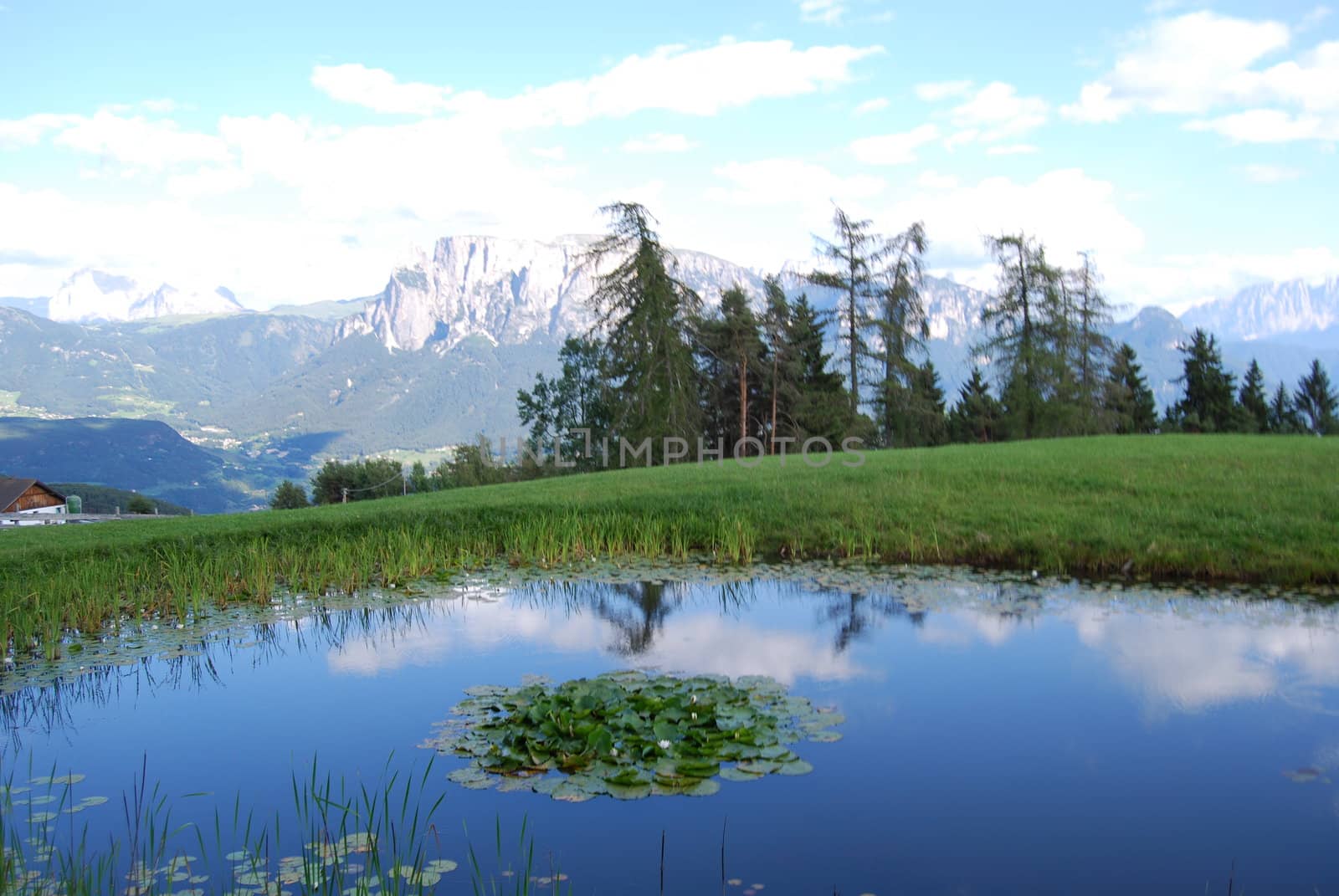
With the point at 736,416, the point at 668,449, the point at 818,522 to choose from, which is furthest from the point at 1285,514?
the point at 736,416

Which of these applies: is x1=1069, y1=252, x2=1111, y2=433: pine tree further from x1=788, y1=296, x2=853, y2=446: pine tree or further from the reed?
the reed

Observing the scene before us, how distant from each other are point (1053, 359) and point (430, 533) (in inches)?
1132

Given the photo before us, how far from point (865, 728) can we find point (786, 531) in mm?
7181

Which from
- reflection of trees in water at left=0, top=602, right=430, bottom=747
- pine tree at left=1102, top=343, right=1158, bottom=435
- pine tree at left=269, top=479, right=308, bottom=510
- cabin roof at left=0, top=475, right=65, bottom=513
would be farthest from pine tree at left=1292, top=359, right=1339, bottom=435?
cabin roof at left=0, top=475, right=65, bottom=513

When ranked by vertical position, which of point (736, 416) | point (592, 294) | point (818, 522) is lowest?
point (818, 522)

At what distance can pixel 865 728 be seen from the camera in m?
5.91

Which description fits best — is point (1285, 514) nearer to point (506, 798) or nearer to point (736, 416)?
point (506, 798)

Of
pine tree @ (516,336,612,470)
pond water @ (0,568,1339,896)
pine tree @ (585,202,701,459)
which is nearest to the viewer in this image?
pond water @ (0,568,1339,896)

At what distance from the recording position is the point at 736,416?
41406 millimetres

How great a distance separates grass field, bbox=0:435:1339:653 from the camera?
405 inches

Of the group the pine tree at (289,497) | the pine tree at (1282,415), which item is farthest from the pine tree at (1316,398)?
the pine tree at (289,497)

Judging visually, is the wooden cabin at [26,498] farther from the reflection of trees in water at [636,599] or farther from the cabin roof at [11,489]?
the reflection of trees in water at [636,599]

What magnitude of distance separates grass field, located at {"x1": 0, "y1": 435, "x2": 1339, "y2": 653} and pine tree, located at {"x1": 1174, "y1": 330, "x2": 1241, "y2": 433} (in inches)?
1590

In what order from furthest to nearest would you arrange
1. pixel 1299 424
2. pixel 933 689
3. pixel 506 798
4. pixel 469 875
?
pixel 1299 424 → pixel 933 689 → pixel 506 798 → pixel 469 875
